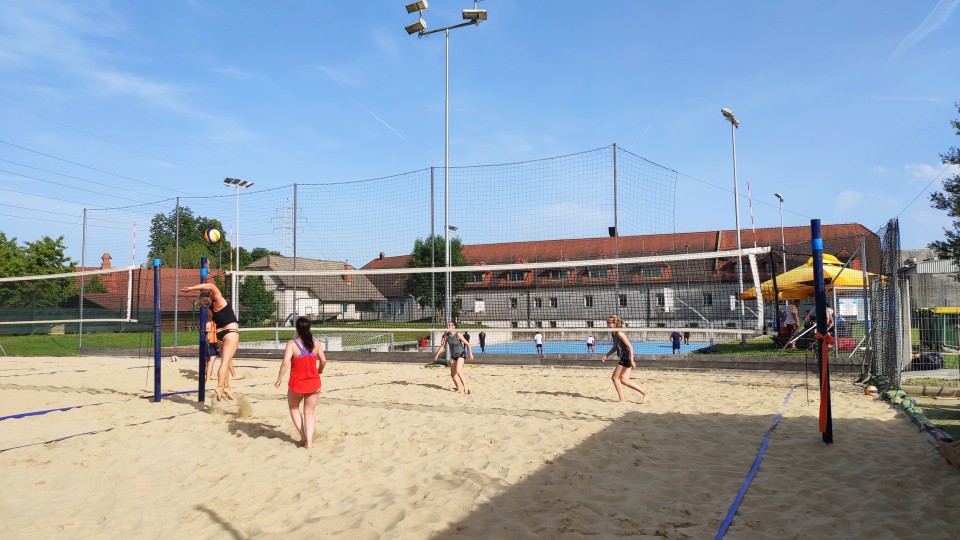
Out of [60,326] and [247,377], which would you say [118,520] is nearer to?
[247,377]

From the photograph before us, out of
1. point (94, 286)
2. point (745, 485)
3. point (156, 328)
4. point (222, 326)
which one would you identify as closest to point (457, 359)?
point (222, 326)

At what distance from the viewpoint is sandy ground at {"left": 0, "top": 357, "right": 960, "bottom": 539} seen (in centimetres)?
376

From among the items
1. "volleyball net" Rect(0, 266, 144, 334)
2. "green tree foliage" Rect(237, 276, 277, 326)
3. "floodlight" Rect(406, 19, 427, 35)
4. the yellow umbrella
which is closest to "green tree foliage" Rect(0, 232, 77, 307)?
"volleyball net" Rect(0, 266, 144, 334)

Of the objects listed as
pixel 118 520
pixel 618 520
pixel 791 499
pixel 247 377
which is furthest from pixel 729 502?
pixel 247 377

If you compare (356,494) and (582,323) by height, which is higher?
(582,323)

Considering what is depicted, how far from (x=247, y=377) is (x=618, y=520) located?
9091mm

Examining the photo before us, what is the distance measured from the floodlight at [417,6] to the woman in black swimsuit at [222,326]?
9.20 meters

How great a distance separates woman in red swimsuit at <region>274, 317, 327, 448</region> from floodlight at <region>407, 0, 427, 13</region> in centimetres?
1082

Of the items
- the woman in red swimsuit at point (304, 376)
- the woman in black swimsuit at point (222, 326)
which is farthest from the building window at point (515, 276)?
the woman in red swimsuit at point (304, 376)

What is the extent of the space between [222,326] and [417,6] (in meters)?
9.55

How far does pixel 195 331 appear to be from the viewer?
2373 cm

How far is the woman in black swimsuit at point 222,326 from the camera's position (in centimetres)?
779

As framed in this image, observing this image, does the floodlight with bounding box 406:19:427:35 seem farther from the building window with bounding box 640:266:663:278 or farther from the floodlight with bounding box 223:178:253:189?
the floodlight with bounding box 223:178:253:189

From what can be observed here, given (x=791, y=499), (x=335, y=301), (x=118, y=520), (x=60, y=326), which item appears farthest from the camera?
(x=60, y=326)
